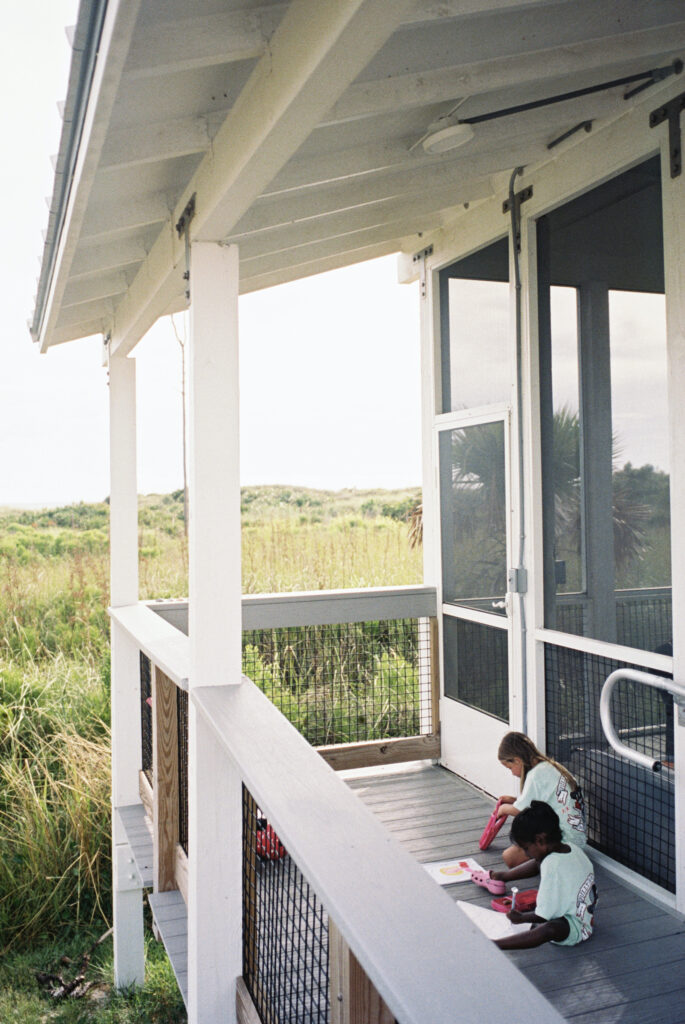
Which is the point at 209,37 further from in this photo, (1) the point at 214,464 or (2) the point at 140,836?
(2) the point at 140,836

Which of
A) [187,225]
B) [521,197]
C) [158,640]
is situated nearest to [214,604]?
[158,640]

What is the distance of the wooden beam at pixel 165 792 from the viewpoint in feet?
11.2

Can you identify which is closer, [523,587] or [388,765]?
[523,587]

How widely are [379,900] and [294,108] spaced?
1.37 metres

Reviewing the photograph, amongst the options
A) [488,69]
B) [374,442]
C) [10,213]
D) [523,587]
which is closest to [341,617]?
[523,587]

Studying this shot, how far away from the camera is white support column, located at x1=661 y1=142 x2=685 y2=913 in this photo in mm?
2867

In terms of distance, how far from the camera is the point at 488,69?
83.3 inches

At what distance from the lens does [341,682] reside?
6285 millimetres

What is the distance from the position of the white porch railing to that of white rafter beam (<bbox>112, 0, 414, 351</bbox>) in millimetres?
1248

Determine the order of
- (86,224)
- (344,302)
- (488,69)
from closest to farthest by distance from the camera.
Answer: (488,69)
(86,224)
(344,302)

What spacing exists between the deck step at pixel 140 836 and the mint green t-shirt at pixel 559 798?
1578mm

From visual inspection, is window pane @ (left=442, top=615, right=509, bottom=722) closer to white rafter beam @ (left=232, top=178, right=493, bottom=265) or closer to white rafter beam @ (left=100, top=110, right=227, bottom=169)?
white rafter beam @ (left=232, top=178, right=493, bottom=265)

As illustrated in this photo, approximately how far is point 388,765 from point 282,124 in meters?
3.86

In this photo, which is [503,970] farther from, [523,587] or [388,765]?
[388,765]
